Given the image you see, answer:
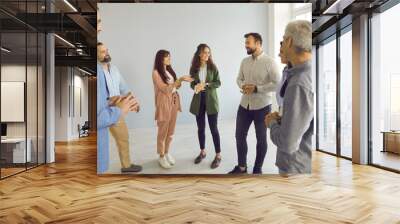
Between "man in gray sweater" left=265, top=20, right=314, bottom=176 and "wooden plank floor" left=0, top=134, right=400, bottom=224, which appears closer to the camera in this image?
"wooden plank floor" left=0, top=134, right=400, bottom=224

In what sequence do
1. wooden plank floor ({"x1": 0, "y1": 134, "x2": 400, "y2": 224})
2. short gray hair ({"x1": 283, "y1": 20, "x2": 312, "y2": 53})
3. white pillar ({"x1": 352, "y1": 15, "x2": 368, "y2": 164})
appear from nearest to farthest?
wooden plank floor ({"x1": 0, "y1": 134, "x2": 400, "y2": 224}) < short gray hair ({"x1": 283, "y1": 20, "x2": 312, "y2": 53}) < white pillar ({"x1": 352, "y1": 15, "x2": 368, "y2": 164})

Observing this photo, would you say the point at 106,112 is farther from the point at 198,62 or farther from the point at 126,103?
the point at 198,62

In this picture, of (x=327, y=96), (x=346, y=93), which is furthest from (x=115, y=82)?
(x=327, y=96)

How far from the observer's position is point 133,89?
19.9ft

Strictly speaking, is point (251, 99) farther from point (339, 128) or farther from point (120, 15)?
point (339, 128)

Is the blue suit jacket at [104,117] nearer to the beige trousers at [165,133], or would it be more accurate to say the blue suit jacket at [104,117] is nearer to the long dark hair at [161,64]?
the beige trousers at [165,133]

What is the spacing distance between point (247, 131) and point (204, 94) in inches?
36.7

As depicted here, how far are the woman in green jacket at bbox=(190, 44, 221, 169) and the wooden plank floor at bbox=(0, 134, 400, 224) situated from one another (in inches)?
26.2

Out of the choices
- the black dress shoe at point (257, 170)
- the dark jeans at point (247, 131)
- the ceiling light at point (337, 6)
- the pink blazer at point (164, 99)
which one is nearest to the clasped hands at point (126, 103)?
the pink blazer at point (164, 99)

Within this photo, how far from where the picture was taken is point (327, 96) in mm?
9805

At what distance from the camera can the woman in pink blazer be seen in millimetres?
6062

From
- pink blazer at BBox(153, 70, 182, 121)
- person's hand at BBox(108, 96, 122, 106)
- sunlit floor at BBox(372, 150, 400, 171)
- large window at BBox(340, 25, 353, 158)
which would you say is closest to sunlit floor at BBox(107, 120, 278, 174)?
pink blazer at BBox(153, 70, 182, 121)

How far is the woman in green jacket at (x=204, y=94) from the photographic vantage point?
19.9 ft

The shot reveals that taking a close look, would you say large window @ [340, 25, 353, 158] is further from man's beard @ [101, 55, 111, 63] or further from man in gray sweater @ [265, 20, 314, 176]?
man's beard @ [101, 55, 111, 63]
